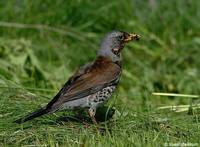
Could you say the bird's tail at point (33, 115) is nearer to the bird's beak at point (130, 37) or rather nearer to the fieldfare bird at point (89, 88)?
the fieldfare bird at point (89, 88)

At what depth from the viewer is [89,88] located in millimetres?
6160

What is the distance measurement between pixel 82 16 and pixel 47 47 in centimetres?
87

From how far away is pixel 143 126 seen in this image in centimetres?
596

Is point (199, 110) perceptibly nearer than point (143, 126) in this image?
No

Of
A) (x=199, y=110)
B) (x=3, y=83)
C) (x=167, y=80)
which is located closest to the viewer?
(x=199, y=110)

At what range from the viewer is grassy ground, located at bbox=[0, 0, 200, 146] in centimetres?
613

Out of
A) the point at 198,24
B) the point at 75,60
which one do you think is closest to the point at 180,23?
the point at 198,24

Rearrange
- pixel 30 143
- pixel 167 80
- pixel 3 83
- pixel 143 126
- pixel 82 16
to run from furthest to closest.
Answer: pixel 82 16
pixel 167 80
pixel 3 83
pixel 143 126
pixel 30 143

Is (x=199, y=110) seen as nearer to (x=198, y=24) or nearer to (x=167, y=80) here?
(x=167, y=80)

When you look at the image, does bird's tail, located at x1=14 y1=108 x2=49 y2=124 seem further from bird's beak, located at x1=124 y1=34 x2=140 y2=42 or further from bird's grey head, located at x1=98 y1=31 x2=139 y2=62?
bird's beak, located at x1=124 y1=34 x2=140 y2=42

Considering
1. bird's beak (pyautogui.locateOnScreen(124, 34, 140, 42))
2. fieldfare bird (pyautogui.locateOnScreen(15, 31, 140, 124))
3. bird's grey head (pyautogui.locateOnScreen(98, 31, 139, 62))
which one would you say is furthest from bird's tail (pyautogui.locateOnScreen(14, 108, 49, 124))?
bird's beak (pyautogui.locateOnScreen(124, 34, 140, 42))

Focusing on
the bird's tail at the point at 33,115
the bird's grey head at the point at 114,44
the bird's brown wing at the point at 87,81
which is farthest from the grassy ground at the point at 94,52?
the bird's grey head at the point at 114,44

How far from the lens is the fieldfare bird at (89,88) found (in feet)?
19.7

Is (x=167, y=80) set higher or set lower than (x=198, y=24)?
lower
